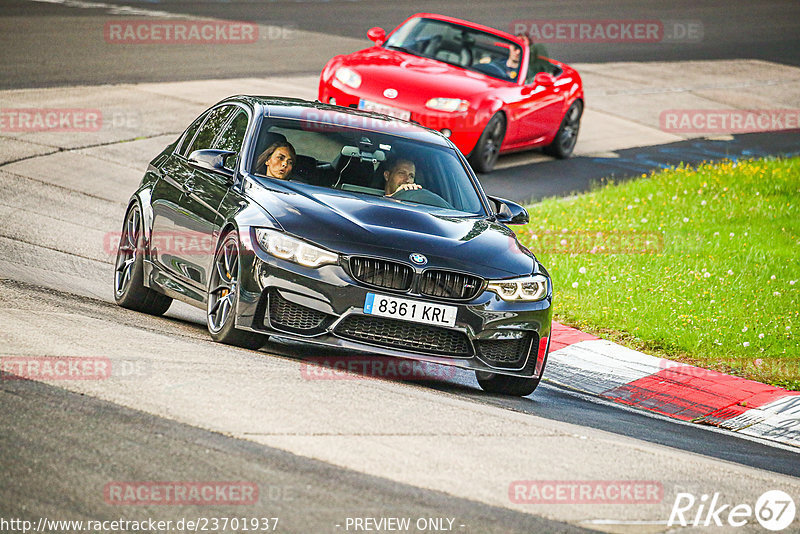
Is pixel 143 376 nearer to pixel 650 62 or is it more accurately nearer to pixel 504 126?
pixel 504 126

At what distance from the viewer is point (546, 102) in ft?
59.1

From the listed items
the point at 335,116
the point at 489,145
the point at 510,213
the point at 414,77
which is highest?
the point at 335,116

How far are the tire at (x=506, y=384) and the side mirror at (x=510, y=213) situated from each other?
116 centimetres

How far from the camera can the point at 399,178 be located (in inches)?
339

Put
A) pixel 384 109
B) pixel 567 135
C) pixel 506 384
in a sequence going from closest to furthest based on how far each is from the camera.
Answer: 1. pixel 506 384
2. pixel 384 109
3. pixel 567 135

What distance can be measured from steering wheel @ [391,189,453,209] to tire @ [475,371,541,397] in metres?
1.20

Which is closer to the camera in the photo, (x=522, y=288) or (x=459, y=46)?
(x=522, y=288)

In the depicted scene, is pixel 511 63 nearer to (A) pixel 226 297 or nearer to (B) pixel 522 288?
(B) pixel 522 288

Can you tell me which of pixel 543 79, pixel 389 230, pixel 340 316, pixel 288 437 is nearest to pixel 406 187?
pixel 389 230

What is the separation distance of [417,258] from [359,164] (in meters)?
1.45

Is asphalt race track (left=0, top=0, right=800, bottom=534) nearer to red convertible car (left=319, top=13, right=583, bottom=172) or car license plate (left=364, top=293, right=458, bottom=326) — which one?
car license plate (left=364, top=293, right=458, bottom=326)

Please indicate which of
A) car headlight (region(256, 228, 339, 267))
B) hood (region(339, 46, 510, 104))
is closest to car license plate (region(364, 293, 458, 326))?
car headlight (region(256, 228, 339, 267))

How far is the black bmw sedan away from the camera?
7281 mm

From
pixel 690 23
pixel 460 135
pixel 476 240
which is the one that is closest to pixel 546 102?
pixel 460 135
